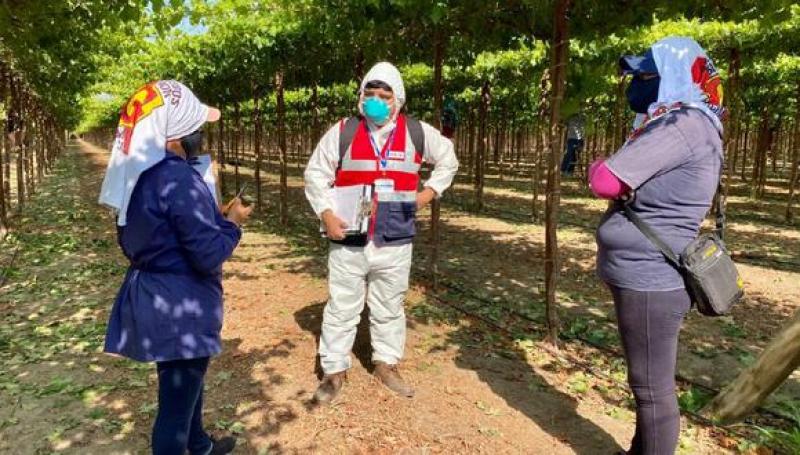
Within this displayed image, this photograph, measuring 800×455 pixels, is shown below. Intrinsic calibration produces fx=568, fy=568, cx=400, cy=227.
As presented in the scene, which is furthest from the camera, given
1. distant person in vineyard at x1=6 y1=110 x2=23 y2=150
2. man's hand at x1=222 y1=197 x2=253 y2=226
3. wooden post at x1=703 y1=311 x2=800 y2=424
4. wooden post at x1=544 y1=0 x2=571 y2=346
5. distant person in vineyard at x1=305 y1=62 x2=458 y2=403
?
distant person in vineyard at x1=6 y1=110 x2=23 y2=150

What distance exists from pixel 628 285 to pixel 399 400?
2.10 meters

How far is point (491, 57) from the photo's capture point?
50.6 feet

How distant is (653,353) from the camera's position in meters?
2.87

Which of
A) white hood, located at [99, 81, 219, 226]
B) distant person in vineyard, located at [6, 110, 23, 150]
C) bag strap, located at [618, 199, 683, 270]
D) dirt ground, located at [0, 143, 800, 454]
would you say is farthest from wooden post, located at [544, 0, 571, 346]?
distant person in vineyard, located at [6, 110, 23, 150]

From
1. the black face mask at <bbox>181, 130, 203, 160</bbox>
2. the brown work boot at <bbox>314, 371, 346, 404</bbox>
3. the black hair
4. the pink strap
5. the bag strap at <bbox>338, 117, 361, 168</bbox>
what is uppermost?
the black hair

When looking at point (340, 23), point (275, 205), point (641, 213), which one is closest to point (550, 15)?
point (340, 23)

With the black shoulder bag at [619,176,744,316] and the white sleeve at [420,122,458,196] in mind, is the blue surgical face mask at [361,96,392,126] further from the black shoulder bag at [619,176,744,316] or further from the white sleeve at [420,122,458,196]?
the black shoulder bag at [619,176,744,316]

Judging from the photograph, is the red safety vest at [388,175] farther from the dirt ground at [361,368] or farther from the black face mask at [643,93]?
the black face mask at [643,93]

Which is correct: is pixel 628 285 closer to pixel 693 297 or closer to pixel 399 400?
pixel 693 297

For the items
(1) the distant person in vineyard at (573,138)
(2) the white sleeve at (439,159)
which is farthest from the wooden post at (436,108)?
(1) the distant person in vineyard at (573,138)

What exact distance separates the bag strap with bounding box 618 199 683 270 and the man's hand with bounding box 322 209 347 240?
1880mm

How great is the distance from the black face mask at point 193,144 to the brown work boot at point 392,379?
232 cm

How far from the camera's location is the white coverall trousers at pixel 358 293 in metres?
4.11

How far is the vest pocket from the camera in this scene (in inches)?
161
